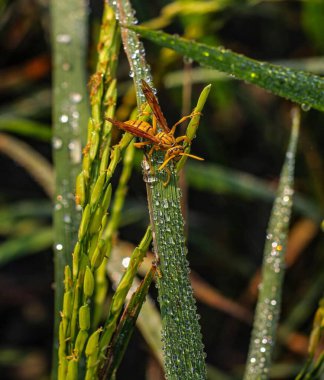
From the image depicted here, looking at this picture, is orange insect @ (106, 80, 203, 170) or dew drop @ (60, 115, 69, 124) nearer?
orange insect @ (106, 80, 203, 170)

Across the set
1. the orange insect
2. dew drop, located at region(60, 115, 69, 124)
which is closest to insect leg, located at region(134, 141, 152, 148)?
the orange insect

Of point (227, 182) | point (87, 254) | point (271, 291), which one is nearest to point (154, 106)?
point (87, 254)

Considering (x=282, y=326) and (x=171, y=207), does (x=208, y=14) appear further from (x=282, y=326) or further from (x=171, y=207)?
(x=171, y=207)

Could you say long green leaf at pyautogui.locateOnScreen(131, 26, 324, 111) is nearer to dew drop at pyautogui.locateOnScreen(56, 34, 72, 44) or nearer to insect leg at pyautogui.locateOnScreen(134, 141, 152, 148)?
insect leg at pyautogui.locateOnScreen(134, 141, 152, 148)

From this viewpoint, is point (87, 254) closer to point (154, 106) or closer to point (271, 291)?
point (154, 106)

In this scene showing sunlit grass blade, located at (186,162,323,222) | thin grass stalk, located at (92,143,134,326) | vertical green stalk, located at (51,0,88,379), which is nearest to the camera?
thin grass stalk, located at (92,143,134,326)

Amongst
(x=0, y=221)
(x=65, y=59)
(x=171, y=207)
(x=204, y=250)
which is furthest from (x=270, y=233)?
(x=0, y=221)
